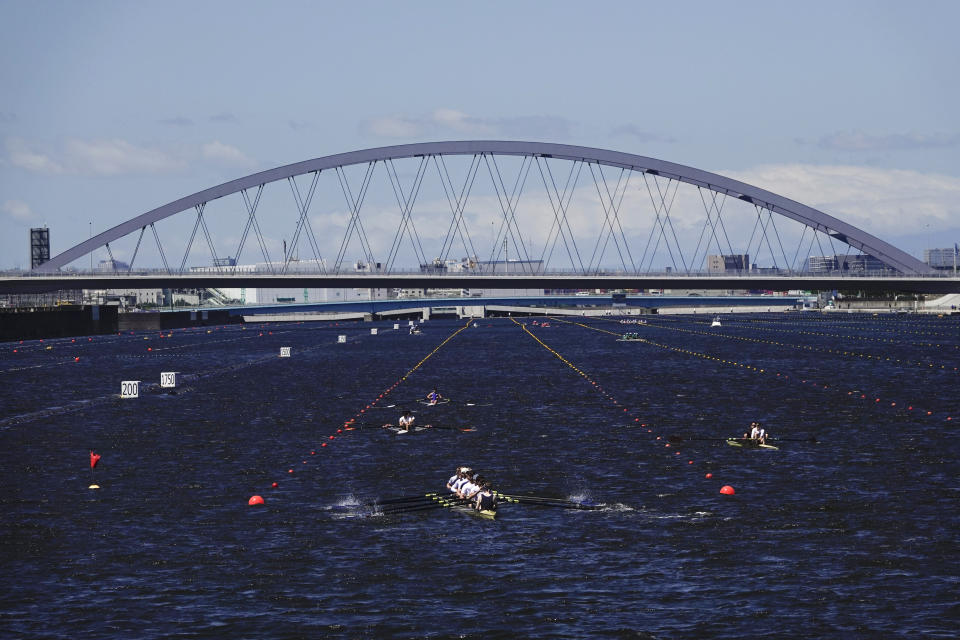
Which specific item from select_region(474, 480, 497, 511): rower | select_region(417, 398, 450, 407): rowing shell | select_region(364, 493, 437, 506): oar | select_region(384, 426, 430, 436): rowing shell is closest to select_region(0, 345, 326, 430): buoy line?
select_region(417, 398, 450, 407): rowing shell

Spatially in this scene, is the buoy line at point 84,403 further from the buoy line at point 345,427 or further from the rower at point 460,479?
the rower at point 460,479

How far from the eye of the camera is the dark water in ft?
77.6

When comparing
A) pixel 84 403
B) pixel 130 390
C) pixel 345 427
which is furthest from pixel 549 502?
pixel 130 390

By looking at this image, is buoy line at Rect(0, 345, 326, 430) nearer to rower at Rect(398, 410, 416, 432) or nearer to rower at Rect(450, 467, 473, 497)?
rower at Rect(398, 410, 416, 432)

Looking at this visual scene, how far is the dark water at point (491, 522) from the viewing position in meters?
23.7

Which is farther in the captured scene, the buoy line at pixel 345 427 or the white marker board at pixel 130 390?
the white marker board at pixel 130 390

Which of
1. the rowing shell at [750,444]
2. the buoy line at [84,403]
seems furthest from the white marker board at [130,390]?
the rowing shell at [750,444]

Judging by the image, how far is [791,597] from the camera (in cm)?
2459

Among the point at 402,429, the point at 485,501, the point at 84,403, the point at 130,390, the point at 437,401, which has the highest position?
the point at 130,390

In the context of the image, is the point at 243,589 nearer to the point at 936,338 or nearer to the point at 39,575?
the point at 39,575

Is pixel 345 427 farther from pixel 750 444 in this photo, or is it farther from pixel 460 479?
pixel 460 479

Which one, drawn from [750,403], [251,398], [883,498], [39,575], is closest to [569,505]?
[883,498]

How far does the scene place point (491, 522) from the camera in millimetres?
32375

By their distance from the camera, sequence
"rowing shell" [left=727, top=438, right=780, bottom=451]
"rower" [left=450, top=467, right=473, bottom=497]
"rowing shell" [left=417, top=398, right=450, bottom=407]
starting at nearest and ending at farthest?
"rower" [left=450, top=467, right=473, bottom=497], "rowing shell" [left=727, top=438, right=780, bottom=451], "rowing shell" [left=417, top=398, right=450, bottom=407]
